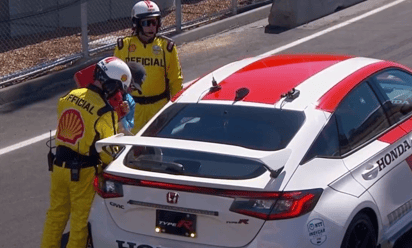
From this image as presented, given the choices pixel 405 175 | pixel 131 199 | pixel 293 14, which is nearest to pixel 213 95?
pixel 131 199

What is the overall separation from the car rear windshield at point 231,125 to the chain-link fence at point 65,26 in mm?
7667

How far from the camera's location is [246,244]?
5008 mm

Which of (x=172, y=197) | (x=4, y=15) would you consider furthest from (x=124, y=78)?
(x=4, y=15)

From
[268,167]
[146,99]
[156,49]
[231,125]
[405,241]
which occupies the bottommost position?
[405,241]

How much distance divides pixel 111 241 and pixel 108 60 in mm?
1393

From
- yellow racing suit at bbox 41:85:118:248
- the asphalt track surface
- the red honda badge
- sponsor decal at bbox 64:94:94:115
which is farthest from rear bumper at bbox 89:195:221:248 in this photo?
the asphalt track surface

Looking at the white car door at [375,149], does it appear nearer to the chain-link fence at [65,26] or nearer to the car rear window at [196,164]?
the car rear window at [196,164]

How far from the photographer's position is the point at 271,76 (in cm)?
626

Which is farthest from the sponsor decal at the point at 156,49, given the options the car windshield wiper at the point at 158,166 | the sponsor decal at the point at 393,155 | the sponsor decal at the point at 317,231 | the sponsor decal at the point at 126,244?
the sponsor decal at the point at 317,231

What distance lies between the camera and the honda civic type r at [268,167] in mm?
5027

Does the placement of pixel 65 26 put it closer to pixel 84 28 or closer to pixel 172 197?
pixel 84 28

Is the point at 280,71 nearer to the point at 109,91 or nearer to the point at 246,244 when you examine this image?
the point at 109,91

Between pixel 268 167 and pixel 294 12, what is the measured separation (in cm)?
1155

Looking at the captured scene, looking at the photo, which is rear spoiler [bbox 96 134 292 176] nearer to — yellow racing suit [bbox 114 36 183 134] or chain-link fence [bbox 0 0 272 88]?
yellow racing suit [bbox 114 36 183 134]
